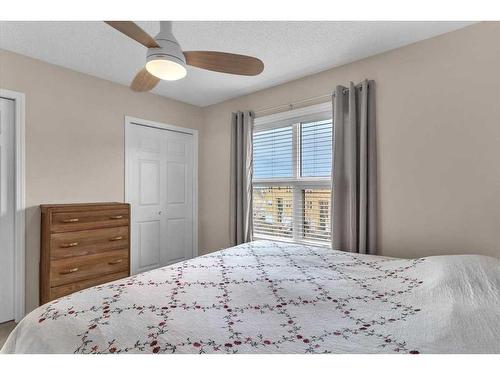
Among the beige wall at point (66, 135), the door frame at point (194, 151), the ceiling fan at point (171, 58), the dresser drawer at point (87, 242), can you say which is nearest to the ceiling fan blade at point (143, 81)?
the ceiling fan at point (171, 58)

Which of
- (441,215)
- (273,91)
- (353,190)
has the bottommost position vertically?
(441,215)

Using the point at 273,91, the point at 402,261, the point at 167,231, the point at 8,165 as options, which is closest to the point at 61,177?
the point at 8,165

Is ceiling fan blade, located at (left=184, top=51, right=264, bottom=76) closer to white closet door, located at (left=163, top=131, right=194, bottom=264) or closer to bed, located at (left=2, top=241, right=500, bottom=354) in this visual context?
bed, located at (left=2, top=241, right=500, bottom=354)

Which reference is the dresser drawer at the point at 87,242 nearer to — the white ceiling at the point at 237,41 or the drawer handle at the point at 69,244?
the drawer handle at the point at 69,244

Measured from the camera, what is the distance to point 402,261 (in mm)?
1854

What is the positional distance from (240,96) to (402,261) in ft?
8.61

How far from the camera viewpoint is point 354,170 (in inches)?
96.7

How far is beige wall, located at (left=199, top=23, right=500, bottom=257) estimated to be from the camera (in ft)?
6.23

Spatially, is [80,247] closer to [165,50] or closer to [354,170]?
[165,50]

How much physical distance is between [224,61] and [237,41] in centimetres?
63

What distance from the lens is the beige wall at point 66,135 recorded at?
2445 mm

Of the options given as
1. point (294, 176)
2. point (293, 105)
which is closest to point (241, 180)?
point (294, 176)

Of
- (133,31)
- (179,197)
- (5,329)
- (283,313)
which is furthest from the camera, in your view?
(179,197)
